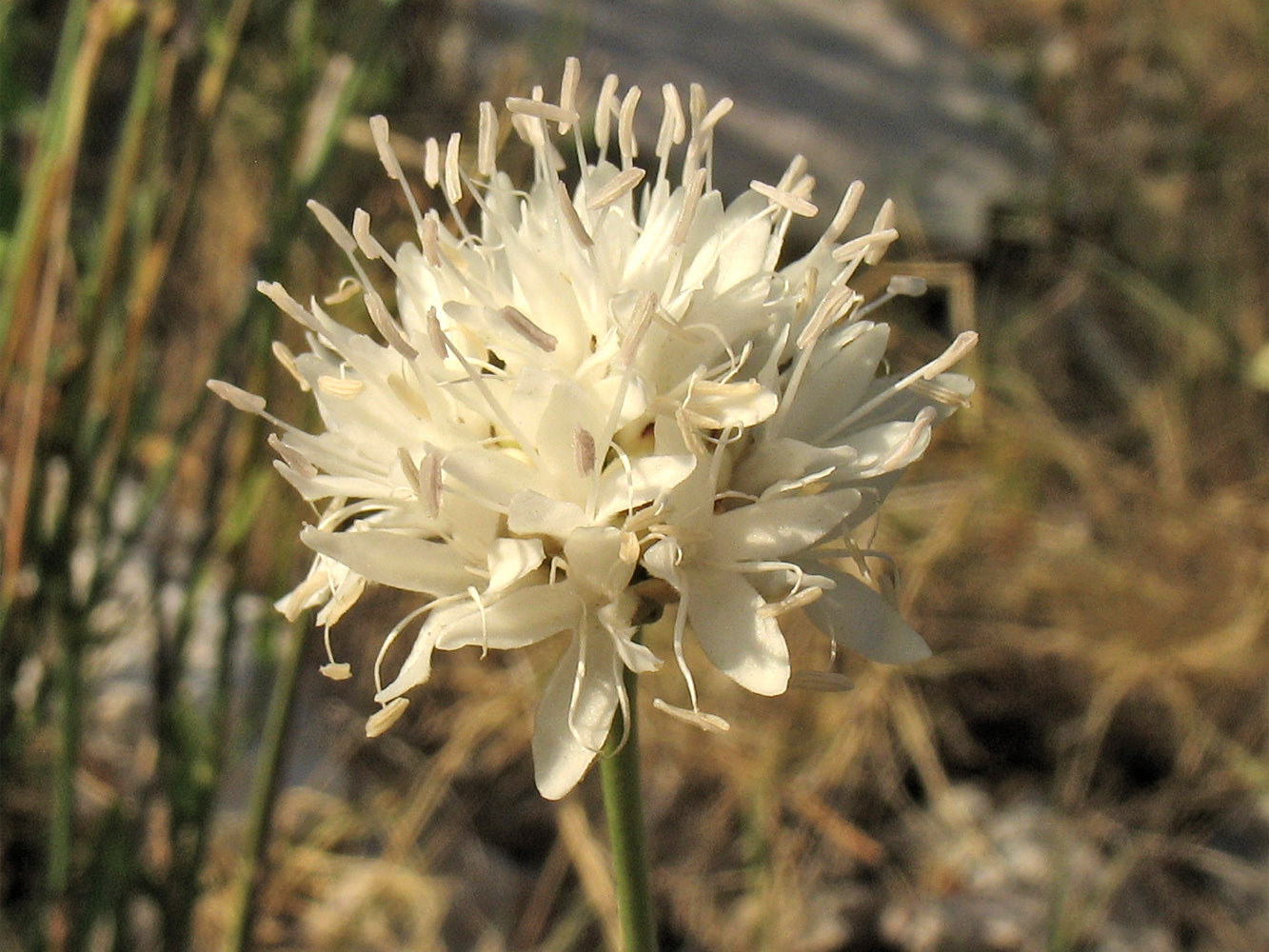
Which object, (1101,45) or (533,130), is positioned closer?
(533,130)

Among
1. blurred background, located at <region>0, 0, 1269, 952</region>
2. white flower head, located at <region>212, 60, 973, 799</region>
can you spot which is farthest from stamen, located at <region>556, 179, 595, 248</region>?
blurred background, located at <region>0, 0, 1269, 952</region>

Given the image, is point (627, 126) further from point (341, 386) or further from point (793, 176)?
point (341, 386)

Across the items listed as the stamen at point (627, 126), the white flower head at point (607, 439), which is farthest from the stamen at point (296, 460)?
the stamen at point (627, 126)

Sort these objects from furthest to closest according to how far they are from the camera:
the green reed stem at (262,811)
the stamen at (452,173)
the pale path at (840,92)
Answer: the pale path at (840,92)
the green reed stem at (262,811)
the stamen at (452,173)

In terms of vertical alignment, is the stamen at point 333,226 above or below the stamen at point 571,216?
below

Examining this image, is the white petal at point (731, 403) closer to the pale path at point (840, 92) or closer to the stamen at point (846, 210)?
the stamen at point (846, 210)

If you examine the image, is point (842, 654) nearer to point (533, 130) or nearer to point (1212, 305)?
point (1212, 305)

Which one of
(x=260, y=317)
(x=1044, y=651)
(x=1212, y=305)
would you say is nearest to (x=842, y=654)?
(x=1044, y=651)
